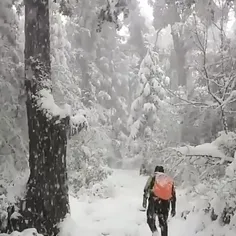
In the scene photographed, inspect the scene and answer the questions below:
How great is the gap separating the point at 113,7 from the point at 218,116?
4900mm

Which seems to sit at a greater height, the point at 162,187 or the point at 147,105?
Result: the point at 147,105

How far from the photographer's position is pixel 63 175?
8.73 metres

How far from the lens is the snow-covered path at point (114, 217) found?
32.4ft

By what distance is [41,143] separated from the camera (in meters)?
8.40

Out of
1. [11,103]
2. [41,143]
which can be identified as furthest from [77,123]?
[11,103]

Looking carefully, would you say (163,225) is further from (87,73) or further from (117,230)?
(87,73)

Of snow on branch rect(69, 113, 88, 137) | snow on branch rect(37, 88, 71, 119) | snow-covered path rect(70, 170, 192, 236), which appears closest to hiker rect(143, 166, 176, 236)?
snow-covered path rect(70, 170, 192, 236)

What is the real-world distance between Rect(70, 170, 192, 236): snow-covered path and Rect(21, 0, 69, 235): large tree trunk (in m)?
0.87

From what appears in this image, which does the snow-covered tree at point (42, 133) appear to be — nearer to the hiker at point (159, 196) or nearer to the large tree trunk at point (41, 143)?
the large tree trunk at point (41, 143)

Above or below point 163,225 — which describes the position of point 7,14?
above

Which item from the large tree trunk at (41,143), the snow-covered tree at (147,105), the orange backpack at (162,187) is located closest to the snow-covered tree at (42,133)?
the large tree trunk at (41,143)

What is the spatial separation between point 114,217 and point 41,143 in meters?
4.13

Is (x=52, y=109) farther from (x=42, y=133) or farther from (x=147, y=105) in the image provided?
(x=147, y=105)

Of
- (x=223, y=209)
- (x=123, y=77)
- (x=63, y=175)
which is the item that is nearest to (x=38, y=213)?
(x=63, y=175)
